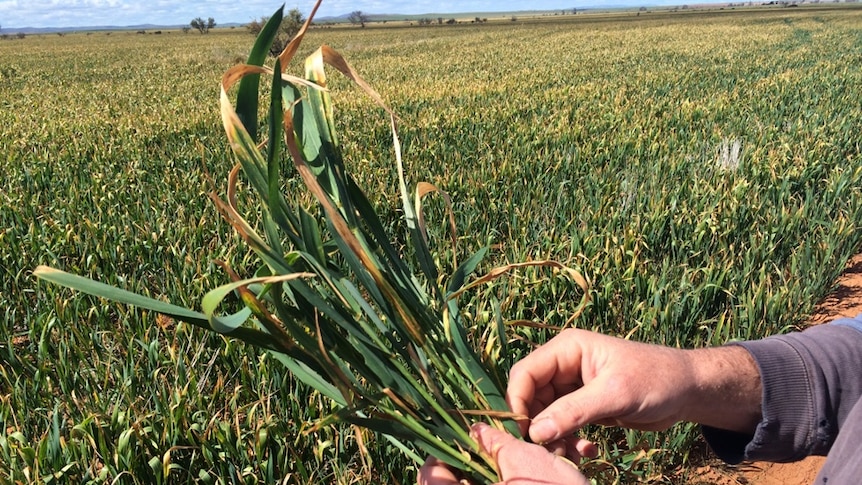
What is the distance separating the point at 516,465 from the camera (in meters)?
0.97

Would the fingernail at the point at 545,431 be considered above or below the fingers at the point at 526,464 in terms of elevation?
below

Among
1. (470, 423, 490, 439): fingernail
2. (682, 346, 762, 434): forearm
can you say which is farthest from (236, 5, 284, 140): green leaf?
(682, 346, 762, 434): forearm

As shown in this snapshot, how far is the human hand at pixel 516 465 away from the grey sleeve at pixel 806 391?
0.61m

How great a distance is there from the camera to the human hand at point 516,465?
0.94m

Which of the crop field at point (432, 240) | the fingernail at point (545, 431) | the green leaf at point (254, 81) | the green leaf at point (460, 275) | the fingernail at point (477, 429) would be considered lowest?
the crop field at point (432, 240)

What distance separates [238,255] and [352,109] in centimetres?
506

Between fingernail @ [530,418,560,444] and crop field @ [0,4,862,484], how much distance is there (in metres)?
0.24

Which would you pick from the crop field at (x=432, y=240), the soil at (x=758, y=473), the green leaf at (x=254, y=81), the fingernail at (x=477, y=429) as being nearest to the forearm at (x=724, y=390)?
the crop field at (x=432, y=240)

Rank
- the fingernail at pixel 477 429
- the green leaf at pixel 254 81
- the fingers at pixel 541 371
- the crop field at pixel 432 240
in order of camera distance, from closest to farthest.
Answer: the green leaf at pixel 254 81 → the fingernail at pixel 477 429 → the fingers at pixel 541 371 → the crop field at pixel 432 240

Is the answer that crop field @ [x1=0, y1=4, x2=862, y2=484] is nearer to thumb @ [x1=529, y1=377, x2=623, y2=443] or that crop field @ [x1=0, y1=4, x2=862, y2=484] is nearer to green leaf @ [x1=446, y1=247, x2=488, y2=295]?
thumb @ [x1=529, y1=377, x2=623, y2=443]

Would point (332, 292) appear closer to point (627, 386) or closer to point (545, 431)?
point (545, 431)

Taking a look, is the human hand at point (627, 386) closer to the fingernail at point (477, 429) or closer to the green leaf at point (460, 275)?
the fingernail at point (477, 429)

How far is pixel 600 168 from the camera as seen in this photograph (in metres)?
4.64

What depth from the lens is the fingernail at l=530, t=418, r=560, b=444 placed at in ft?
3.59
